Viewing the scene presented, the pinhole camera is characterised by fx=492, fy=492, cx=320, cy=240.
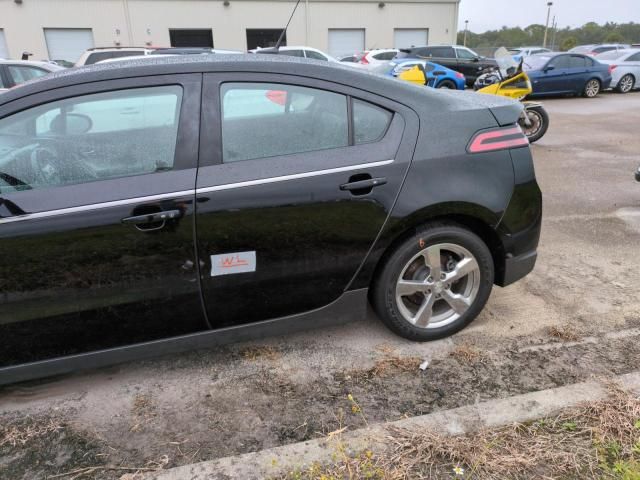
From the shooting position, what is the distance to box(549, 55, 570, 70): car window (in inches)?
613

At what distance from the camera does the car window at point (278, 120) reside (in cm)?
241

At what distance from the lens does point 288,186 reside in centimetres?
241

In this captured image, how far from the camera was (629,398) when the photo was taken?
7.79ft

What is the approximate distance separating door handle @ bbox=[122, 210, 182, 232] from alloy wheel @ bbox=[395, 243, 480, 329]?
4.13ft

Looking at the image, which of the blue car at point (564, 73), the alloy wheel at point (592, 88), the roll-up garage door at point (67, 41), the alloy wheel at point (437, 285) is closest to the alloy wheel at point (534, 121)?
the alloy wheel at point (437, 285)

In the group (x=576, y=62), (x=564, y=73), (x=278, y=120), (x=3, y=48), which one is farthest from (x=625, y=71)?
(x=3, y=48)

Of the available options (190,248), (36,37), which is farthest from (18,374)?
(36,37)

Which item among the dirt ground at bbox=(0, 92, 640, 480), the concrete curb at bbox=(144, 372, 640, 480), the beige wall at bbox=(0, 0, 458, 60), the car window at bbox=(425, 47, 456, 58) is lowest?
the dirt ground at bbox=(0, 92, 640, 480)

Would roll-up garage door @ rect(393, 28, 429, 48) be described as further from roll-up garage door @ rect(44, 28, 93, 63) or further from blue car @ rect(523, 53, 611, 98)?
roll-up garage door @ rect(44, 28, 93, 63)

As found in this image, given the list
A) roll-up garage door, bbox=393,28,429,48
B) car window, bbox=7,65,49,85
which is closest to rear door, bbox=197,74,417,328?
car window, bbox=7,65,49,85

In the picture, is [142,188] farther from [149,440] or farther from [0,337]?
[149,440]

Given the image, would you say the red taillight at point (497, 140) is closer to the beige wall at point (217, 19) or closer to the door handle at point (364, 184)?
the door handle at point (364, 184)

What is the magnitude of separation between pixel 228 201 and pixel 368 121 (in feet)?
2.81

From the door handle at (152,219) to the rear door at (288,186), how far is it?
5.2 inches
